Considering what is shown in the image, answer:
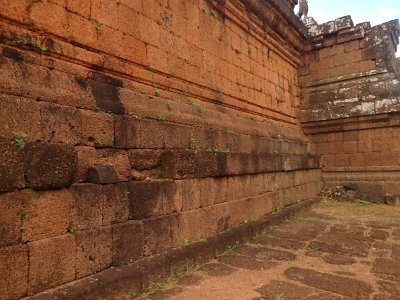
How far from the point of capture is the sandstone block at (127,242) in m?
2.95

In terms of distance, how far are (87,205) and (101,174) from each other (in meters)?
0.29

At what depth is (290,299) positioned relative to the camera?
113 inches

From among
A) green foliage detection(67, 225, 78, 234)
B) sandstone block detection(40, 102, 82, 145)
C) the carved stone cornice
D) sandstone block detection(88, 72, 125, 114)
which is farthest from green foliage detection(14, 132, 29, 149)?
the carved stone cornice

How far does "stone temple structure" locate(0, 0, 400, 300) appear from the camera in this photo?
2.45m

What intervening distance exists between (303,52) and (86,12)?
7645 millimetres

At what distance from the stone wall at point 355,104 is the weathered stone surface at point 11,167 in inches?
322

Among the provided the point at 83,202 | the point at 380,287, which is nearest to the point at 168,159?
the point at 83,202

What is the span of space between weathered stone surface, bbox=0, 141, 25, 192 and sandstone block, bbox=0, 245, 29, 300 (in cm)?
42

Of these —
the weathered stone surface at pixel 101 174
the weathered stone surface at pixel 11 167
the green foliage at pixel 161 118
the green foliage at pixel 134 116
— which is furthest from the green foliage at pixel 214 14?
the weathered stone surface at pixel 11 167

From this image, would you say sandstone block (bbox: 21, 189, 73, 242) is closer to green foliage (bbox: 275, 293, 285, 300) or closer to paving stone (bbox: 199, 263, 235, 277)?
paving stone (bbox: 199, 263, 235, 277)

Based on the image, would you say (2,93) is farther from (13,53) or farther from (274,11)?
(274,11)

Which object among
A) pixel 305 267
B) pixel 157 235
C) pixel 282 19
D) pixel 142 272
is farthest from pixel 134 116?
pixel 282 19

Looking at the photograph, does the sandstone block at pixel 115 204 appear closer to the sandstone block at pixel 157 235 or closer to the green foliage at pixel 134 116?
the sandstone block at pixel 157 235

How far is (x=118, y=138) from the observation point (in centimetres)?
323
